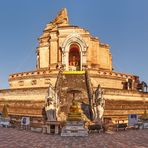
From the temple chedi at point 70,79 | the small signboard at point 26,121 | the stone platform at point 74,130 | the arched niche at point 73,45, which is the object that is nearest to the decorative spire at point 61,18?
the temple chedi at point 70,79

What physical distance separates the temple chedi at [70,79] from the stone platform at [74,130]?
7.02 metres

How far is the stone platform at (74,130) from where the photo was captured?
21.4 metres

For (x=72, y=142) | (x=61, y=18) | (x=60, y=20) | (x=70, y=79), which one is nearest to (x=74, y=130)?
(x=72, y=142)

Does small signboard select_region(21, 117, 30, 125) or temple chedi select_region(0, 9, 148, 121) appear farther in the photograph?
temple chedi select_region(0, 9, 148, 121)

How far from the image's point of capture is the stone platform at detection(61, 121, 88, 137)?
70.2ft

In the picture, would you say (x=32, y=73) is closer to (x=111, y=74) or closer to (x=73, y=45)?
(x=73, y=45)

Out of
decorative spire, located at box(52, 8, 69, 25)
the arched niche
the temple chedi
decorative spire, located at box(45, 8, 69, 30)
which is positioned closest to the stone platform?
the temple chedi

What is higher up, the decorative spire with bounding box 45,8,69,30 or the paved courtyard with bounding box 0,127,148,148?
the decorative spire with bounding box 45,8,69,30

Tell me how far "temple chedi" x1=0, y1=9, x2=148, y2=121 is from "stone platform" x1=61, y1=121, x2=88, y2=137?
7.02 m

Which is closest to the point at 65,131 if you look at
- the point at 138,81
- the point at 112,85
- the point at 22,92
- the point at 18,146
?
the point at 18,146

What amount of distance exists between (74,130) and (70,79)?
14580mm

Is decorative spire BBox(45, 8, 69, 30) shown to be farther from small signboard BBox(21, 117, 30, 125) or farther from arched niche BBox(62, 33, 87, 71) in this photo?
small signboard BBox(21, 117, 30, 125)

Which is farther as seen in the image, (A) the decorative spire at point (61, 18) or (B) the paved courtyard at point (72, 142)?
(A) the decorative spire at point (61, 18)

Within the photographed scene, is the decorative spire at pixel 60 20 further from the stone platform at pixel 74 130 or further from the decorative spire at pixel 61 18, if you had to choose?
the stone platform at pixel 74 130
